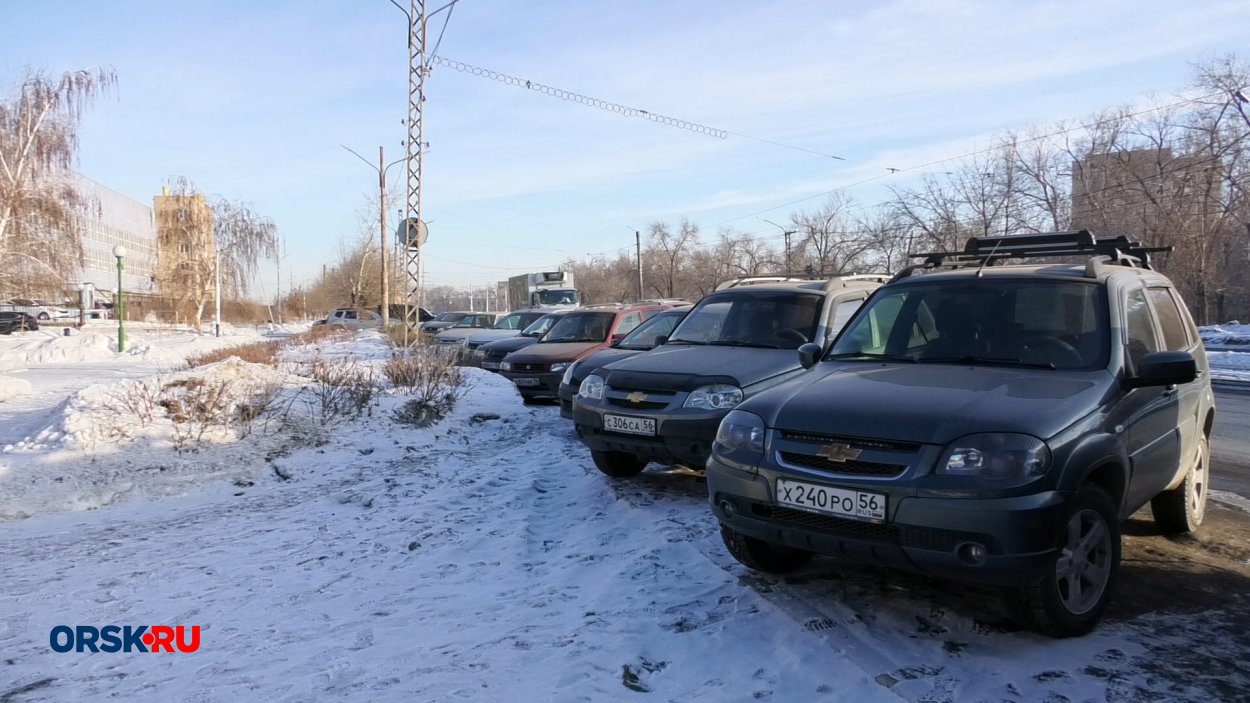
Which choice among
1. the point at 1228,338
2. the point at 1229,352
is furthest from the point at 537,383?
the point at 1228,338

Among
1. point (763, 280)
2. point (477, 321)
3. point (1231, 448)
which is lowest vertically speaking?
point (1231, 448)

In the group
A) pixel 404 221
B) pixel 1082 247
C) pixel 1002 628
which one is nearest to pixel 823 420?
pixel 1002 628

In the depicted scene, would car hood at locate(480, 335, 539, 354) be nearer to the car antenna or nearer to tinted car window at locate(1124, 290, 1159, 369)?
the car antenna

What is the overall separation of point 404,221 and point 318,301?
64247mm

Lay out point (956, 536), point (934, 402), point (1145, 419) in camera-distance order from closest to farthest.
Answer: point (956, 536) → point (934, 402) → point (1145, 419)

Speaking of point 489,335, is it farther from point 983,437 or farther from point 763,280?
point 983,437

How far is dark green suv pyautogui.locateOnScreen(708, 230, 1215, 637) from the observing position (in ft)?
10.2

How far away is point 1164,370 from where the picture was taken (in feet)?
12.0

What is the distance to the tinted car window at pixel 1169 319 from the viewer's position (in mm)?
4703

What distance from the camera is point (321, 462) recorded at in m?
7.61

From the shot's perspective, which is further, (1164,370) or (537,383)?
(537,383)

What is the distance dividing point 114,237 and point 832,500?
74.7 m

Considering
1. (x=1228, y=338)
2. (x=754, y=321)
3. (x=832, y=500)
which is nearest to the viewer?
(x=832, y=500)

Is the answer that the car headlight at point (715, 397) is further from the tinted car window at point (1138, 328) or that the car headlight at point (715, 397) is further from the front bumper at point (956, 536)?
the tinted car window at point (1138, 328)
